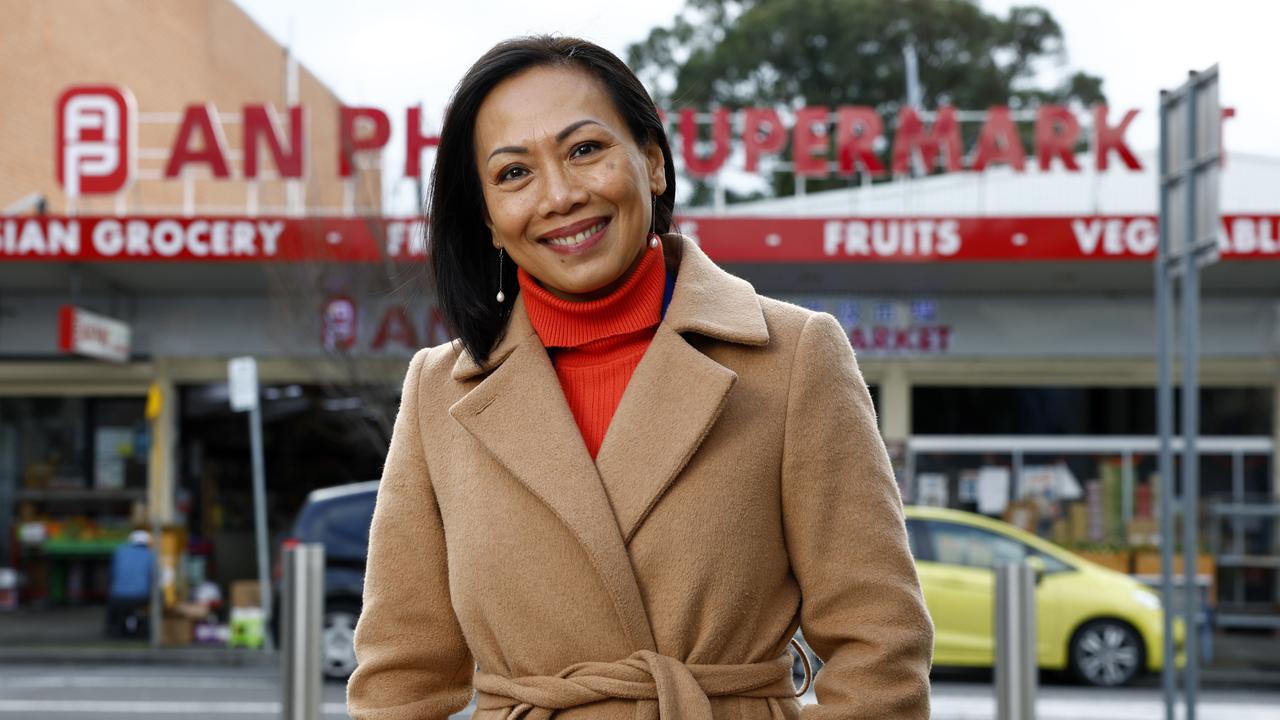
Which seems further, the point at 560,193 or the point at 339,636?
the point at 339,636

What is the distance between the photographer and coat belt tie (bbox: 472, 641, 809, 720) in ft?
6.86

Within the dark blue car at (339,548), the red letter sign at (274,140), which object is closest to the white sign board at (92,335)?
the red letter sign at (274,140)

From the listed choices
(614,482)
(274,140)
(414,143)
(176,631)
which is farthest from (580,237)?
(274,140)

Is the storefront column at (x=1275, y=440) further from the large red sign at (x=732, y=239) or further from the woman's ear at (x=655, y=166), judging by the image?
the woman's ear at (x=655, y=166)

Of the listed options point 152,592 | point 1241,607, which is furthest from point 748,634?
point 152,592

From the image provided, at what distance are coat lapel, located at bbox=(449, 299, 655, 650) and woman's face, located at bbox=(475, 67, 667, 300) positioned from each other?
0.14 metres

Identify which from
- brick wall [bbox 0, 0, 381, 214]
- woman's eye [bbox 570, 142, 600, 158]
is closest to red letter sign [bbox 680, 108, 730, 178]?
brick wall [bbox 0, 0, 381, 214]

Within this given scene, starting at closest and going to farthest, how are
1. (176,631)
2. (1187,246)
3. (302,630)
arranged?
(302,630) < (1187,246) < (176,631)

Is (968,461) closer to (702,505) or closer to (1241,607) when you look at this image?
(1241,607)

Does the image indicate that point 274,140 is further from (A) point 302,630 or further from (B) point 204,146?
(A) point 302,630

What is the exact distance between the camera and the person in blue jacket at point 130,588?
622 inches

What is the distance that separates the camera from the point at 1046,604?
1248 cm

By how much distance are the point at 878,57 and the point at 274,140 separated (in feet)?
85.8

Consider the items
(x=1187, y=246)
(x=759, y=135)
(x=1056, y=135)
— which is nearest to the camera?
(x=1187, y=246)
